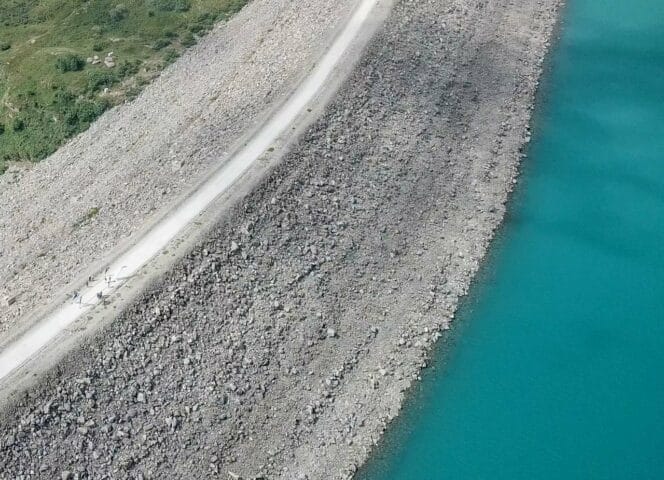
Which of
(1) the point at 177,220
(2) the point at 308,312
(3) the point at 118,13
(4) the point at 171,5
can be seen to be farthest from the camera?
(4) the point at 171,5

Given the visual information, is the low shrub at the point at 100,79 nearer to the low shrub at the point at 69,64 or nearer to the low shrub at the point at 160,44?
the low shrub at the point at 69,64

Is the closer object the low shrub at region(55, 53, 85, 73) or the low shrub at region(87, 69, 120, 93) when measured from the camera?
the low shrub at region(87, 69, 120, 93)

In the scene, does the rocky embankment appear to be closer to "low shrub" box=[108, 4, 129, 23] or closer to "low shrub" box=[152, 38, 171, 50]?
"low shrub" box=[152, 38, 171, 50]

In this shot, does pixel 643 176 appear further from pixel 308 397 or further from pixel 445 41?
pixel 308 397

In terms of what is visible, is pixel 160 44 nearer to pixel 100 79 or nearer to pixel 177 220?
pixel 100 79

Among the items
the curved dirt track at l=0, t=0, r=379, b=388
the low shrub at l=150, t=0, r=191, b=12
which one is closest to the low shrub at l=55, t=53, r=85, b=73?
the low shrub at l=150, t=0, r=191, b=12

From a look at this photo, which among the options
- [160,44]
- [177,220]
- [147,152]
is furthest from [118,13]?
[177,220]

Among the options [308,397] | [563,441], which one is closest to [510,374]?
[563,441]
